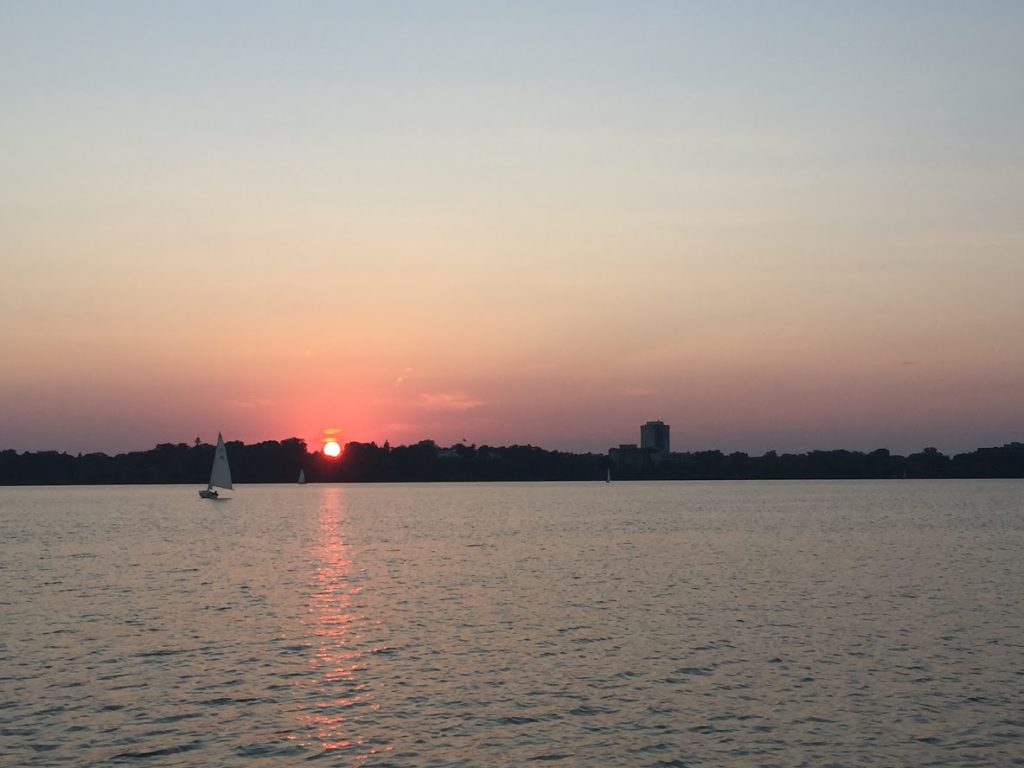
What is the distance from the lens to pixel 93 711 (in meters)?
36.9

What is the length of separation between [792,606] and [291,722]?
37.3 m

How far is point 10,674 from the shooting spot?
142 feet

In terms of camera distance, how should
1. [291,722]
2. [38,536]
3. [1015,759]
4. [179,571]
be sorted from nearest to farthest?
[1015,759] → [291,722] → [179,571] → [38,536]

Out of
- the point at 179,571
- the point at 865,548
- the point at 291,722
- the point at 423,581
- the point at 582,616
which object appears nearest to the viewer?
the point at 291,722

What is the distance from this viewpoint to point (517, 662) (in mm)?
45969

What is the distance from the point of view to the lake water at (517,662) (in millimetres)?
32688

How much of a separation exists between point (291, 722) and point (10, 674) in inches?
591

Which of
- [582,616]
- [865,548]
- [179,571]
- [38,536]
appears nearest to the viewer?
[582,616]

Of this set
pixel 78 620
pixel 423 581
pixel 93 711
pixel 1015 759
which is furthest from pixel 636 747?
pixel 423 581

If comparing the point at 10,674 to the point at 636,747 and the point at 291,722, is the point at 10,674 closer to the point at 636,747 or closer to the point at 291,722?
the point at 291,722

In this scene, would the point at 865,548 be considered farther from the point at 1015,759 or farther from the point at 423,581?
the point at 1015,759

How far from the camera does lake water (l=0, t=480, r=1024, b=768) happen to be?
32688 mm

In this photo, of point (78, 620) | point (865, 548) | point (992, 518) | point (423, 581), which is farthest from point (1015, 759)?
point (992, 518)

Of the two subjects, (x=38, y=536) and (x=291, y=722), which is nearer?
(x=291, y=722)
